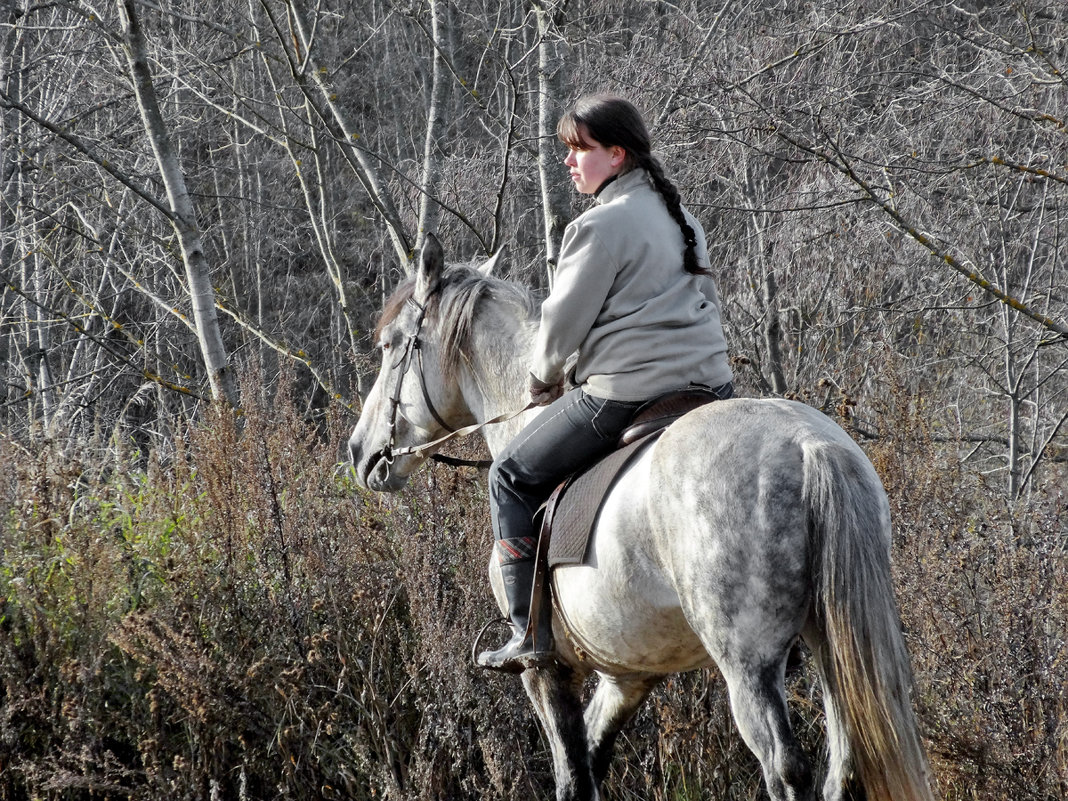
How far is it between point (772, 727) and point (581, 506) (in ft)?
2.75

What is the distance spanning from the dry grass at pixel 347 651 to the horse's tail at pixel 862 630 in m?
1.30

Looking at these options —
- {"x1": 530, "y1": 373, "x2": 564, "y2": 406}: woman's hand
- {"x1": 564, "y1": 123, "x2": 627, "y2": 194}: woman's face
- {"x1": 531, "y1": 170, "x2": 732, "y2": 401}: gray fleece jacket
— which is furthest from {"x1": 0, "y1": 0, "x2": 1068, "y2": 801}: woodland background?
{"x1": 564, "y1": 123, "x2": 627, "y2": 194}: woman's face

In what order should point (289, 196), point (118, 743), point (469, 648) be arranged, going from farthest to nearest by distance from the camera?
point (289, 196), point (118, 743), point (469, 648)

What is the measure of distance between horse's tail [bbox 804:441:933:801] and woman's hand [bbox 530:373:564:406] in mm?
1080

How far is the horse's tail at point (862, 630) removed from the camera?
2371 mm

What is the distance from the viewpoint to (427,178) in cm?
675

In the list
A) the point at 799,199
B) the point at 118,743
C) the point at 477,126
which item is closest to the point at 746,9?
the point at 799,199

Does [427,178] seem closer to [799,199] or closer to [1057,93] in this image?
[799,199]

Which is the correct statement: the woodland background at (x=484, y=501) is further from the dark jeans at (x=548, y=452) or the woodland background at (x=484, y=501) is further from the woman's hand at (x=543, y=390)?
the woman's hand at (x=543, y=390)

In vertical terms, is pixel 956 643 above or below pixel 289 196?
below

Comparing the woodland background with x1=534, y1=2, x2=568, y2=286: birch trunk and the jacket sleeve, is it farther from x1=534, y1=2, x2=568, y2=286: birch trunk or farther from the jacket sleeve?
the jacket sleeve

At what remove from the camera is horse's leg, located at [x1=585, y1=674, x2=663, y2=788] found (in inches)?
139

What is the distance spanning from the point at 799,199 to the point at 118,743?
5395mm

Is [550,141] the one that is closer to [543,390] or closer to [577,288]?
[543,390]
